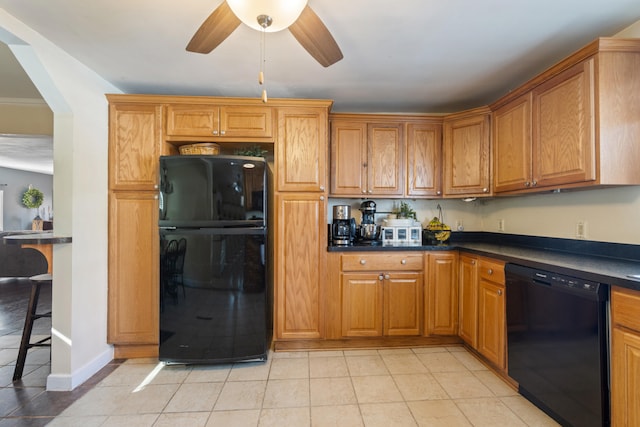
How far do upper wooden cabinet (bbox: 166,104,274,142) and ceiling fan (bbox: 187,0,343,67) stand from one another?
0.93 meters

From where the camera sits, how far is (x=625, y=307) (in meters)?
1.21

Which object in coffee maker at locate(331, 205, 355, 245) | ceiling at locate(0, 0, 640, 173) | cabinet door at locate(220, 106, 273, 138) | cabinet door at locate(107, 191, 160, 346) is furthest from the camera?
coffee maker at locate(331, 205, 355, 245)

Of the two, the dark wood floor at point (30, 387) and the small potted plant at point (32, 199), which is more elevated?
the small potted plant at point (32, 199)

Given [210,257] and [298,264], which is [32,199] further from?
[298,264]

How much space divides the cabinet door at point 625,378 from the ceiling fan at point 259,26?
189cm

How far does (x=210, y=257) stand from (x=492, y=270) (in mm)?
2147

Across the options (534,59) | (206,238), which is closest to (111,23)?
(206,238)

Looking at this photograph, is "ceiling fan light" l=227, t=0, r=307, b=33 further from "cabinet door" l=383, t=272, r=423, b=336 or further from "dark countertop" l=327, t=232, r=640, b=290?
"cabinet door" l=383, t=272, r=423, b=336

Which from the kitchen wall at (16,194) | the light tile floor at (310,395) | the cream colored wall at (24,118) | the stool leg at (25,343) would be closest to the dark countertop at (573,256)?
the light tile floor at (310,395)

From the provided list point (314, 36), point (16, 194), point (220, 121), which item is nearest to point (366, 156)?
point (220, 121)

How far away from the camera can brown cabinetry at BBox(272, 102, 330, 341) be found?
2.39 meters

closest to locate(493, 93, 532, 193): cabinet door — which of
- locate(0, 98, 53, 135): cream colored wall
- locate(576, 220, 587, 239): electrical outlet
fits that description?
locate(576, 220, 587, 239): electrical outlet

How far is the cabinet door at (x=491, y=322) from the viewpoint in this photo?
1975mm

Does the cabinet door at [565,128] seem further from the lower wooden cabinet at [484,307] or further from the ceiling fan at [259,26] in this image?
the ceiling fan at [259,26]
